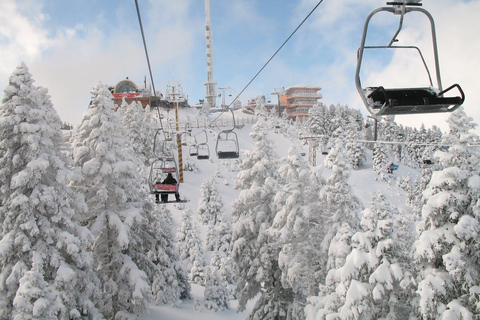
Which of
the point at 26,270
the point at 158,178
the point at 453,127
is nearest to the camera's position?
the point at 453,127

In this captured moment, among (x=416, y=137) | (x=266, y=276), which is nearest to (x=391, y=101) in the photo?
(x=266, y=276)

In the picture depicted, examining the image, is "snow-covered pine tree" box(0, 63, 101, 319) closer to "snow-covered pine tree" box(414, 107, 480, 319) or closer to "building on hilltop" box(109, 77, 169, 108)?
"snow-covered pine tree" box(414, 107, 480, 319)

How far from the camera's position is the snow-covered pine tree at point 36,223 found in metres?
12.8

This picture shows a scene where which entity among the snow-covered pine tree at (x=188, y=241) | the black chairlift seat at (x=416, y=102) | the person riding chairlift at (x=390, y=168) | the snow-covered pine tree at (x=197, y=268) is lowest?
the snow-covered pine tree at (x=197, y=268)

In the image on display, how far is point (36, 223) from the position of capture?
13.5m

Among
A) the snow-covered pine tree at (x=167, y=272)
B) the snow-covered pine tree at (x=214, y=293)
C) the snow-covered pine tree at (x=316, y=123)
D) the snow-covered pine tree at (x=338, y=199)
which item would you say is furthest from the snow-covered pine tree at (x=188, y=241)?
the snow-covered pine tree at (x=316, y=123)

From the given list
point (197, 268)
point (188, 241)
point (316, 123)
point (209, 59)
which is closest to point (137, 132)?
point (188, 241)

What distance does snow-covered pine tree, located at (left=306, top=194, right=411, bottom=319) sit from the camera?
10.8m

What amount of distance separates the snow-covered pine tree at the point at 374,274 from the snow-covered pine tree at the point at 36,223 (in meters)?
9.22

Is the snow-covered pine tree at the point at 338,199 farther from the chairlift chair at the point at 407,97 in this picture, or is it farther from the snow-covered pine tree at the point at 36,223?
the chairlift chair at the point at 407,97

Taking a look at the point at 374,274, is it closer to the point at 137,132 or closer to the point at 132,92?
the point at 137,132

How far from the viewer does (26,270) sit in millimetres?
12992

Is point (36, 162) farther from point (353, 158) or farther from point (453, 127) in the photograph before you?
point (353, 158)

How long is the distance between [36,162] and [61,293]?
15.8ft
